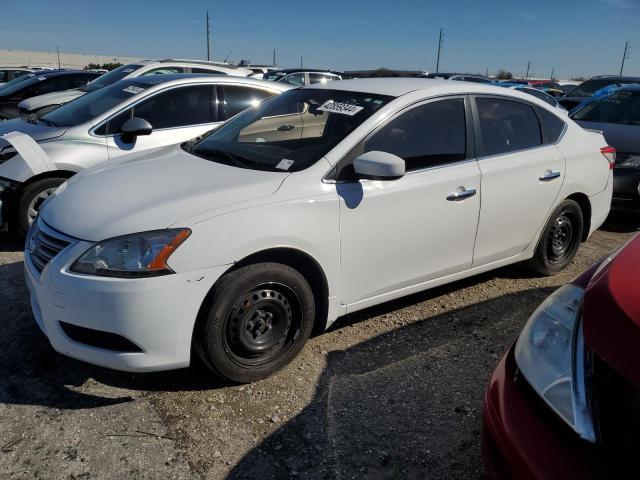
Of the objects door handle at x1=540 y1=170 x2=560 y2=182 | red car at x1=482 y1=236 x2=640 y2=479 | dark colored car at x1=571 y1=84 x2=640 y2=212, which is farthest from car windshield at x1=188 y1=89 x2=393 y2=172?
dark colored car at x1=571 y1=84 x2=640 y2=212

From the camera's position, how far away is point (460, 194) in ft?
11.1

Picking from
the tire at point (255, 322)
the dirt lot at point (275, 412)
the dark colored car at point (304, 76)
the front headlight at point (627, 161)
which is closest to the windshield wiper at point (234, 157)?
the tire at point (255, 322)

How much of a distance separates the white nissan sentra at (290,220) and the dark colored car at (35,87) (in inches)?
316

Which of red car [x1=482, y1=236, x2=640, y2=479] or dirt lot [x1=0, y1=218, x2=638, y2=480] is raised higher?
red car [x1=482, y1=236, x2=640, y2=479]

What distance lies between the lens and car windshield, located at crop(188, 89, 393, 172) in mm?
3105

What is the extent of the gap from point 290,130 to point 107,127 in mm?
2447

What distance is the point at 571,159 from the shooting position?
4.12 meters

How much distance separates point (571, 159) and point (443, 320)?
167 cm

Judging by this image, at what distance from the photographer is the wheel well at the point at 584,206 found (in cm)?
429

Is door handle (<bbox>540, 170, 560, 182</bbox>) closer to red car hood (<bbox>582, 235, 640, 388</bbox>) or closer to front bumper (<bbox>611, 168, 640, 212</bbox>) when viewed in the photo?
red car hood (<bbox>582, 235, 640, 388</bbox>)

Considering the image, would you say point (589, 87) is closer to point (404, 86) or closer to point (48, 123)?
point (404, 86)

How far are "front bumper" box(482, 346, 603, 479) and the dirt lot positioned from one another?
2.11ft

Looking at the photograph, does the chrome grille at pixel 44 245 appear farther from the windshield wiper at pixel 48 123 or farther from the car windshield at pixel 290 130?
the windshield wiper at pixel 48 123

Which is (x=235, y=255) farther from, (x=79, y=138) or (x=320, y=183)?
(x=79, y=138)
